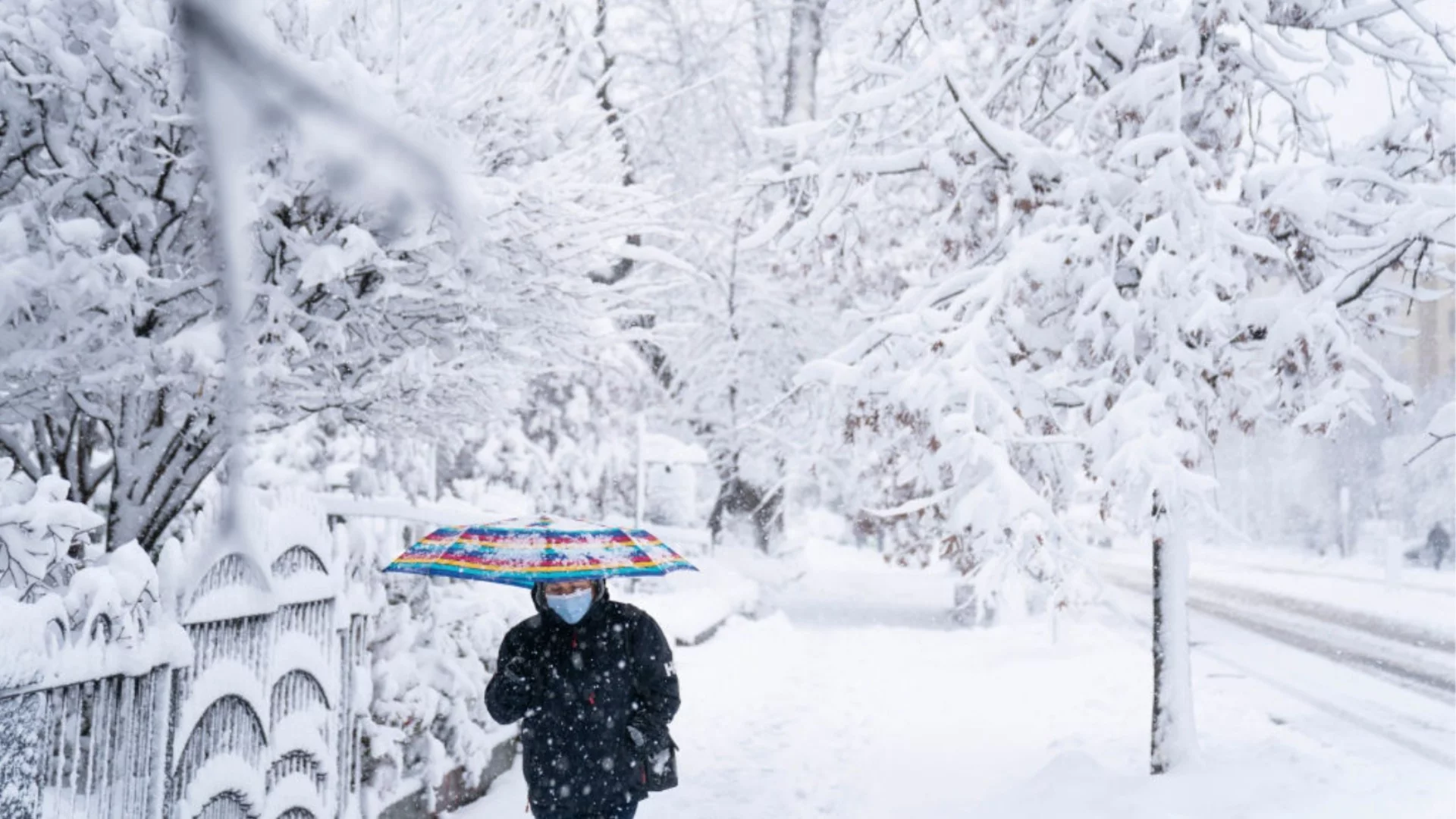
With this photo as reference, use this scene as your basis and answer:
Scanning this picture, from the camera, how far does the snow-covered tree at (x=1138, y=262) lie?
5.61 meters

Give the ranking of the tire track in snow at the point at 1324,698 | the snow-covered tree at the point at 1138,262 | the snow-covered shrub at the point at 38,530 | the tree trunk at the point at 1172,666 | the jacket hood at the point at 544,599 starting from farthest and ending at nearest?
1. the tire track in snow at the point at 1324,698
2. the tree trunk at the point at 1172,666
3. the snow-covered tree at the point at 1138,262
4. the jacket hood at the point at 544,599
5. the snow-covered shrub at the point at 38,530

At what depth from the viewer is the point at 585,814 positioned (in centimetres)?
423

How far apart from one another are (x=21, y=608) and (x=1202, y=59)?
6.52 metres

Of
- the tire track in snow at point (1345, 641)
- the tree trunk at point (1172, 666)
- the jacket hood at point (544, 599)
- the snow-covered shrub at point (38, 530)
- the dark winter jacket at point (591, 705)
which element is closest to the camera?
the snow-covered shrub at point (38, 530)

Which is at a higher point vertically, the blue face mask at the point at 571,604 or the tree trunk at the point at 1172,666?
the blue face mask at the point at 571,604

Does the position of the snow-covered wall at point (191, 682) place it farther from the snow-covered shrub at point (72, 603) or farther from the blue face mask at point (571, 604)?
the blue face mask at point (571, 604)

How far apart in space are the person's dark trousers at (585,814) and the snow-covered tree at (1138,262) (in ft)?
7.46

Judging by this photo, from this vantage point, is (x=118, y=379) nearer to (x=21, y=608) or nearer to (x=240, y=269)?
(x=21, y=608)

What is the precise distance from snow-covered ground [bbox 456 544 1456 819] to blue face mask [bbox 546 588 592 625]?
9.54ft

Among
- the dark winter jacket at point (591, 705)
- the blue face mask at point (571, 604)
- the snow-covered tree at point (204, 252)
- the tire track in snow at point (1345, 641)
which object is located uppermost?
the snow-covered tree at point (204, 252)

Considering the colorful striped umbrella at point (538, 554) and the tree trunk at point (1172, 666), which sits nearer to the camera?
the colorful striped umbrella at point (538, 554)

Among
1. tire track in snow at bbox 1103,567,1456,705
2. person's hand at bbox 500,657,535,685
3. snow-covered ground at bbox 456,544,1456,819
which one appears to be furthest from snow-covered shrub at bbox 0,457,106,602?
tire track in snow at bbox 1103,567,1456,705

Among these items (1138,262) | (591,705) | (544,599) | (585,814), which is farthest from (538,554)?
(1138,262)

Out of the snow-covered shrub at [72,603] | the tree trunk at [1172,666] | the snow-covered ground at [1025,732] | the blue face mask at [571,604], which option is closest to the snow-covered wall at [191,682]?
the snow-covered shrub at [72,603]
